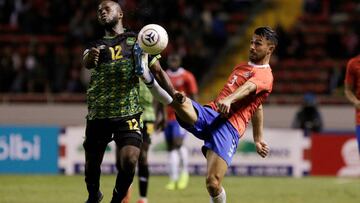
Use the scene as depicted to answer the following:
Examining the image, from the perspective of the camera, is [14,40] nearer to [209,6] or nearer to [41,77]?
[41,77]

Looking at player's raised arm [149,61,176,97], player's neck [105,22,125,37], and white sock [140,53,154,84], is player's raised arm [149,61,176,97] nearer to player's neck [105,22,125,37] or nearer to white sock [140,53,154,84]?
white sock [140,53,154,84]

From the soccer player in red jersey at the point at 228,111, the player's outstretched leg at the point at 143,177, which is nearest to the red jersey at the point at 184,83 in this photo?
the player's outstretched leg at the point at 143,177

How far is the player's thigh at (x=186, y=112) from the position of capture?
10117mm

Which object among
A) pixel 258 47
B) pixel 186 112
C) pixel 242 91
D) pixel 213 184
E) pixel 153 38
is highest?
pixel 153 38

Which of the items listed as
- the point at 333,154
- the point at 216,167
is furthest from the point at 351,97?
the point at 333,154

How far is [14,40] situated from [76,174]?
712 cm

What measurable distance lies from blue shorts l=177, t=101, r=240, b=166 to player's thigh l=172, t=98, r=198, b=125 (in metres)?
0.06

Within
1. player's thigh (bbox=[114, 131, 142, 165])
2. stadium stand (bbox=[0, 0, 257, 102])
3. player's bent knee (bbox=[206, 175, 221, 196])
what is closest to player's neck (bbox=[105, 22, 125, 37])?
player's thigh (bbox=[114, 131, 142, 165])

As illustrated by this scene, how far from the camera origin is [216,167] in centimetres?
1021

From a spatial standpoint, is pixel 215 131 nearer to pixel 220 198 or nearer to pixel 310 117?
pixel 220 198

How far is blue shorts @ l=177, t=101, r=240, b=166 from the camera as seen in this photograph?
1034cm

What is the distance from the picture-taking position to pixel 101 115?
1056 cm

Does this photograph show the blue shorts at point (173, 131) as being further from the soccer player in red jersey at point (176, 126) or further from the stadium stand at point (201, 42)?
the stadium stand at point (201, 42)

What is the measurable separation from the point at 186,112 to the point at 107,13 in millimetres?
1413
